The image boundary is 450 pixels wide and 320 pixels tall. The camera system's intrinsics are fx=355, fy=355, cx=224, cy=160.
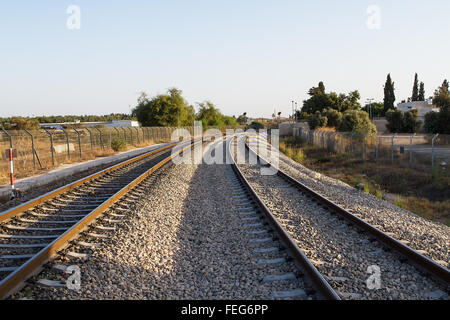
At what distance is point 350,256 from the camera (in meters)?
5.64

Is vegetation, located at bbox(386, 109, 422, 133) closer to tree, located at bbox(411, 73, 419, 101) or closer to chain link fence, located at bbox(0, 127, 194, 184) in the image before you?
chain link fence, located at bbox(0, 127, 194, 184)

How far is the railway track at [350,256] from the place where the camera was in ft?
14.7

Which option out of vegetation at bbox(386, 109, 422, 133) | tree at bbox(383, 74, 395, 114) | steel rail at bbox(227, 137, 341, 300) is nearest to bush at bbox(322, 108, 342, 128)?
vegetation at bbox(386, 109, 422, 133)

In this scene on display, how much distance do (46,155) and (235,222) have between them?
60.7ft

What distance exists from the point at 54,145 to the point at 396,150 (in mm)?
22093

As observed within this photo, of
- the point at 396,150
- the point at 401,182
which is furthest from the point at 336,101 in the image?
the point at 401,182

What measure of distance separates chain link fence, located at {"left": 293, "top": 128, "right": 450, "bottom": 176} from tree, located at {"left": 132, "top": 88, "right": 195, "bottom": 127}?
143 ft

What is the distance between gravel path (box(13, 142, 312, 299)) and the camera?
4445mm

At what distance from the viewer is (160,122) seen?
70938 millimetres

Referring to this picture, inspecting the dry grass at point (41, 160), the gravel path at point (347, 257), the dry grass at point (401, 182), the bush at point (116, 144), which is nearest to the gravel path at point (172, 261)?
the gravel path at point (347, 257)

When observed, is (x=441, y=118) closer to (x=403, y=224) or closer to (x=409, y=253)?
(x=403, y=224)

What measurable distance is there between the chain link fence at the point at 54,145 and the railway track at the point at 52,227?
6.48m

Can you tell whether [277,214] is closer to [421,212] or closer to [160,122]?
[421,212]
